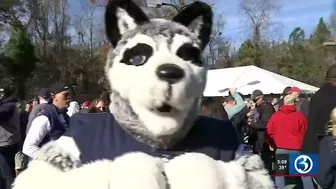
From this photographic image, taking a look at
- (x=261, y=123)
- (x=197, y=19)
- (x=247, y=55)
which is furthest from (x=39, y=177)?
(x=247, y=55)

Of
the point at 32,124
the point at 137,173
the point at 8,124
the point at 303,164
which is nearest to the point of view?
the point at 137,173

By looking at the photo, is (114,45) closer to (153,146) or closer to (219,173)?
(153,146)

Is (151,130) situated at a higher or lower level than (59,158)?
higher

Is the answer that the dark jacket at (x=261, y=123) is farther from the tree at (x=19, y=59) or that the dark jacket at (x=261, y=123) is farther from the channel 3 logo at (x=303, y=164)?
the tree at (x=19, y=59)

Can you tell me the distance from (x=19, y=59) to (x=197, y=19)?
1324 inches

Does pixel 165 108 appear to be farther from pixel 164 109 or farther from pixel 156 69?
pixel 156 69

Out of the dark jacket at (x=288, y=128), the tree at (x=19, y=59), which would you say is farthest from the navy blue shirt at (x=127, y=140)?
the tree at (x=19, y=59)

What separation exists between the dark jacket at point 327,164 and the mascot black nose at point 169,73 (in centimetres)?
314

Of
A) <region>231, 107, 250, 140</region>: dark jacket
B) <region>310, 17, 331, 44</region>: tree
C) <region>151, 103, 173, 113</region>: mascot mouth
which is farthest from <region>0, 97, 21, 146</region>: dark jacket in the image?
<region>310, 17, 331, 44</region>: tree

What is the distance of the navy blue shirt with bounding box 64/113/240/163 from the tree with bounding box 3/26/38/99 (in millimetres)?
32896

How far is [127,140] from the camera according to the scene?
219 cm

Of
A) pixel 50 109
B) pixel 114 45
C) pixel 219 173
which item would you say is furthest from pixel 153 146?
pixel 50 109

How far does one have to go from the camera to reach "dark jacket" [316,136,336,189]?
478cm

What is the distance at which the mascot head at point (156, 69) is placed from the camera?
201 cm
